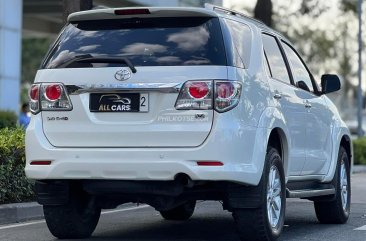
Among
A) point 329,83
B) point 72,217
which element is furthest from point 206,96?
point 329,83

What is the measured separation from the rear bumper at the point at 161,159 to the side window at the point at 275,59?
3.34ft

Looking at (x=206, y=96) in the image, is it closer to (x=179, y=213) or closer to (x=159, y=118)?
(x=159, y=118)

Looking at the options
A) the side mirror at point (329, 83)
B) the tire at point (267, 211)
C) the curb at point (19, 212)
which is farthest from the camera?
the curb at point (19, 212)

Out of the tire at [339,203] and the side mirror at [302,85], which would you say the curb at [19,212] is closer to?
the tire at [339,203]

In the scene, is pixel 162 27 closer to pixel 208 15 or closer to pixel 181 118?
pixel 208 15

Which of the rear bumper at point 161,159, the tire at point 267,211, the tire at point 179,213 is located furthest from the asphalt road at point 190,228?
the rear bumper at point 161,159

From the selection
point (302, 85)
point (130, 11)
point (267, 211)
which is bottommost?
point (267, 211)

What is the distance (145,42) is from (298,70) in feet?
7.96

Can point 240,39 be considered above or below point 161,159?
above

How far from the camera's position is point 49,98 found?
304 inches

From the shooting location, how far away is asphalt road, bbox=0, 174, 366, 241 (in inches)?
347

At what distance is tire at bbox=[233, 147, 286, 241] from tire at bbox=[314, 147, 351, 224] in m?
1.82

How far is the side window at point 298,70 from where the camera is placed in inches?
367

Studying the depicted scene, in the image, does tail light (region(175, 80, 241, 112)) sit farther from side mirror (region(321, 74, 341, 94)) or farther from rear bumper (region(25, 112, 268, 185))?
side mirror (region(321, 74, 341, 94))
